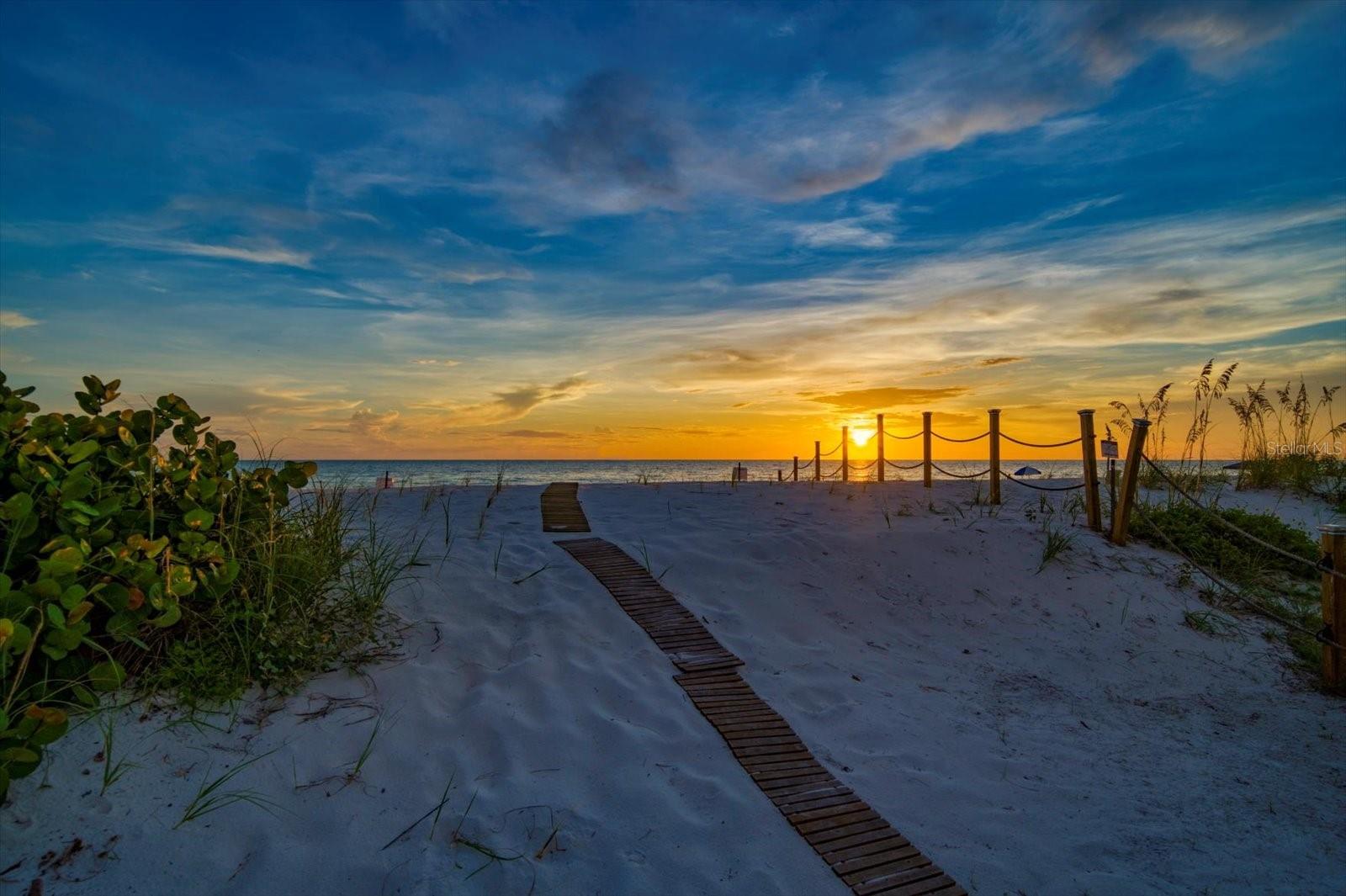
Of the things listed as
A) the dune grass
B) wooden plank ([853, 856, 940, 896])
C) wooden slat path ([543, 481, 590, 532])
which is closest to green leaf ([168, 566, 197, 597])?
the dune grass

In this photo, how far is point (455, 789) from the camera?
3.13 metres

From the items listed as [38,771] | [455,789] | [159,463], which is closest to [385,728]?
[455,789]

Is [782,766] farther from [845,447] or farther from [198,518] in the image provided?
[845,447]

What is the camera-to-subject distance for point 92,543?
2961mm

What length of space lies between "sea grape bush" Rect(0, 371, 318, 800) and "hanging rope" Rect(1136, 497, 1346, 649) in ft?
22.4

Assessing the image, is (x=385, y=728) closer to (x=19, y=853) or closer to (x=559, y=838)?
(x=559, y=838)

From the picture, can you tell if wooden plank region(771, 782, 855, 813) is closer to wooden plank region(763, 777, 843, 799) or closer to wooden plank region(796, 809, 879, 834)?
wooden plank region(763, 777, 843, 799)

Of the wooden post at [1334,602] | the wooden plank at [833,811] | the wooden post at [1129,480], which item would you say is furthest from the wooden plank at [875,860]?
the wooden post at [1129,480]

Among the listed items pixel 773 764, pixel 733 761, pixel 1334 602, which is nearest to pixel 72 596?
pixel 733 761

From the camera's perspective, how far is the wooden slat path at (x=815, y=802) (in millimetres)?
2889

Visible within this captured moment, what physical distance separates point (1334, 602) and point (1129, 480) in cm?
282

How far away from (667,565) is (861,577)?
1833 millimetres

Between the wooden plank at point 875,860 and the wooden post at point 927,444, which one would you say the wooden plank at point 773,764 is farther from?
the wooden post at point 927,444

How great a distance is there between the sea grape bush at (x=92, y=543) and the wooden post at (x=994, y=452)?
336 inches
